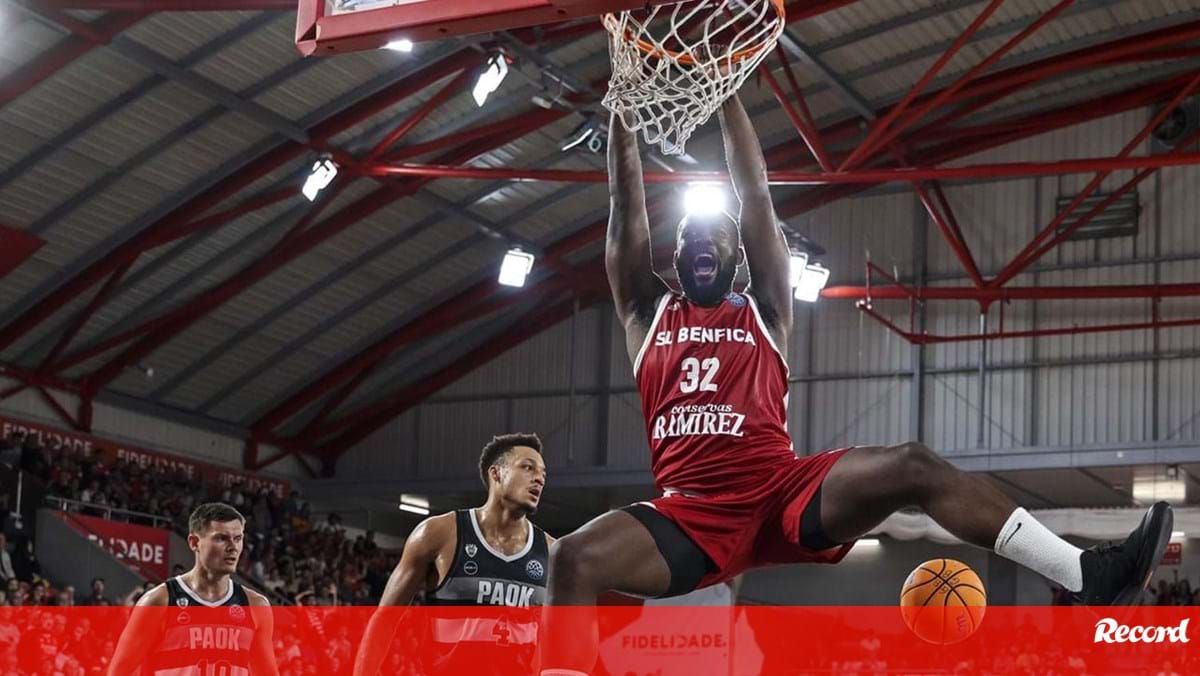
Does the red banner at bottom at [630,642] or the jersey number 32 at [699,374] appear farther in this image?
the red banner at bottom at [630,642]

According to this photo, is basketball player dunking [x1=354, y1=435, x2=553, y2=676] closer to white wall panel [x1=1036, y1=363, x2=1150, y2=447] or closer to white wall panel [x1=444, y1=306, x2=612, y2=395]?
white wall panel [x1=1036, y1=363, x2=1150, y2=447]

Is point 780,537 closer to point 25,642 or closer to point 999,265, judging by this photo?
point 25,642

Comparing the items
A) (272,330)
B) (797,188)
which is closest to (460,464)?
(272,330)

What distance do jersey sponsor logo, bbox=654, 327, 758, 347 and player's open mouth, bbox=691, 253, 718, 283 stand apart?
0.21 metres

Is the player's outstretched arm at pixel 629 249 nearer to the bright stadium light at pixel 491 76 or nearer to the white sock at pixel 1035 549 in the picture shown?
the white sock at pixel 1035 549

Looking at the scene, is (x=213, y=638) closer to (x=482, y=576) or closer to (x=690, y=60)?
(x=482, y=576)

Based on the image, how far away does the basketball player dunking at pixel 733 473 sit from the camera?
5.43 meters

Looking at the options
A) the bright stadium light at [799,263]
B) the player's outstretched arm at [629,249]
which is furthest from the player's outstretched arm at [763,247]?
the bright stadium light at [799,263]

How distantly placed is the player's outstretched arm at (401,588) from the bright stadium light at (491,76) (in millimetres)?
11909

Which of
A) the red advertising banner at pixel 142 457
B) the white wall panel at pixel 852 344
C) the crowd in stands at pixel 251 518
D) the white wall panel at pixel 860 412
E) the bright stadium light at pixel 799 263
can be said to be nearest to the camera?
the bright stadium light at pixel 799 263

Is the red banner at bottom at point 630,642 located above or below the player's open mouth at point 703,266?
below

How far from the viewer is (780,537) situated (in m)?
5.93

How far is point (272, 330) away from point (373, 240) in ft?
11.1

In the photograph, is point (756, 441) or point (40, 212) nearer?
point (756, 441)
